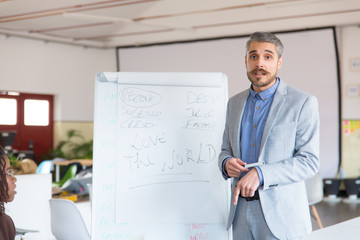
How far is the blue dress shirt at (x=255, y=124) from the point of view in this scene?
246 cm

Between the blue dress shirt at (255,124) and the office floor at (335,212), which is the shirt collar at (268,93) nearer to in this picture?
the blue dress shirt at (255,124)

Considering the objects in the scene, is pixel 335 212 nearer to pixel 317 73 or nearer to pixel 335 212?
pixel 335 212

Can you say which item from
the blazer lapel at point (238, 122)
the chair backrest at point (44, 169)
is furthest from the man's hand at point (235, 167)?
the chair backrest at point (44, 169)

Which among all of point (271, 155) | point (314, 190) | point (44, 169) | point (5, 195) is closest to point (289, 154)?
point (271, 155)

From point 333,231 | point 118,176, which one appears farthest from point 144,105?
point 333,231

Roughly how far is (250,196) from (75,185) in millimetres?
3594

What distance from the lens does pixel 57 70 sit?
1148cm

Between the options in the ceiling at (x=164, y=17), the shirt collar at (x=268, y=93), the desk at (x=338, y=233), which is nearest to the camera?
the desk at (x=338, y=233)

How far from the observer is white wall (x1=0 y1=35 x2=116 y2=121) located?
10.5 metres

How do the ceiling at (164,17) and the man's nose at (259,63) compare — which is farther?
the ceiling at (164,17)

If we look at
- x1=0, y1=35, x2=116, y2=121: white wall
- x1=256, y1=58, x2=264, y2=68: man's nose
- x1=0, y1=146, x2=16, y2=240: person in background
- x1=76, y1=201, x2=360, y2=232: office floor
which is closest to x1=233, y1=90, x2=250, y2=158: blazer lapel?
x1=256, y1=58, x2=264, y2=68: man's nose

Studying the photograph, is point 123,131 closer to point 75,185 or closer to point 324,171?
point 75,185

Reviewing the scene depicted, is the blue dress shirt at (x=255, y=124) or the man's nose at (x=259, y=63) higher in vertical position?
the man's nose at (x=259, y=63)

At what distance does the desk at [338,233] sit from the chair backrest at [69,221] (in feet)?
7.74
